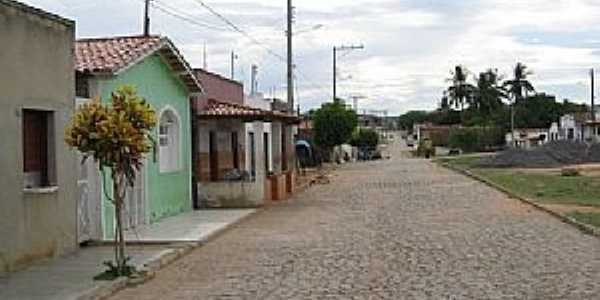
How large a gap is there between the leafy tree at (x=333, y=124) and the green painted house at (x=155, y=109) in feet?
154

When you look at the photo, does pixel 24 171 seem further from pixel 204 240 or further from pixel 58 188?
pixel 204 240

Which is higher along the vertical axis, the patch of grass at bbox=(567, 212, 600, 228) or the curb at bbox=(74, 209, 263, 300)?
the patch of grass at bbox=(567, 212, 600, 228)

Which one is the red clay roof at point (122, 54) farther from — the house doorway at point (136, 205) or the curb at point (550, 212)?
the curb at point (550, 212)

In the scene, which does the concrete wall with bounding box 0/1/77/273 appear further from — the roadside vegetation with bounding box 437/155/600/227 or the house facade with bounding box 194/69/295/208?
the house facade with bounding box 194/69/295/208

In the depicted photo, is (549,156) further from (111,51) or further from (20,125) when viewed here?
(20,125)

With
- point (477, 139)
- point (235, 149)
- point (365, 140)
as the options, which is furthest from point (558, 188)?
point (477, 139)

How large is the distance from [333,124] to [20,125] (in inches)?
2425

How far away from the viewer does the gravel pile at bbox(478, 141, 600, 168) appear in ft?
237

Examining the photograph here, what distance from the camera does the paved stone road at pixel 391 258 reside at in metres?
13.9

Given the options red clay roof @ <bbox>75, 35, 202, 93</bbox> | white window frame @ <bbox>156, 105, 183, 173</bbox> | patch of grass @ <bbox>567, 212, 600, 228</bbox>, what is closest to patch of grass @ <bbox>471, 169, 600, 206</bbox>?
patch of grass @ <bbox>567, 212, 600, 228</bbox>

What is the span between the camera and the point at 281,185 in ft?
122

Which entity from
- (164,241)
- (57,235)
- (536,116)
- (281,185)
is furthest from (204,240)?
(536,116)

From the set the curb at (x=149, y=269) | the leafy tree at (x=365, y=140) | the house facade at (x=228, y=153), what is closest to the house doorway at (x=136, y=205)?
the curb at (x=149, y=269)

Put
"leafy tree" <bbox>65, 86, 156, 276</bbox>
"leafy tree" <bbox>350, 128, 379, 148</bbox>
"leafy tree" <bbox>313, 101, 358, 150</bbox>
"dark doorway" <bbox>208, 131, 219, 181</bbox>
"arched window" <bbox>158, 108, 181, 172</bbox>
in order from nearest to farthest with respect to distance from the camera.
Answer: "leafy tree" <bbox>65, 86, 156, 276</bbox>, "arched window" <bbox>158, 108, 181, 172</bbox>, "dark doorway" <bbox>208, 131, 219, 181</bbox>, "leafy tree" <bbox>313, 101, 358, 150</bbox>, "leafy tree" <bbox>350, 128, 379, 148</bbox>
